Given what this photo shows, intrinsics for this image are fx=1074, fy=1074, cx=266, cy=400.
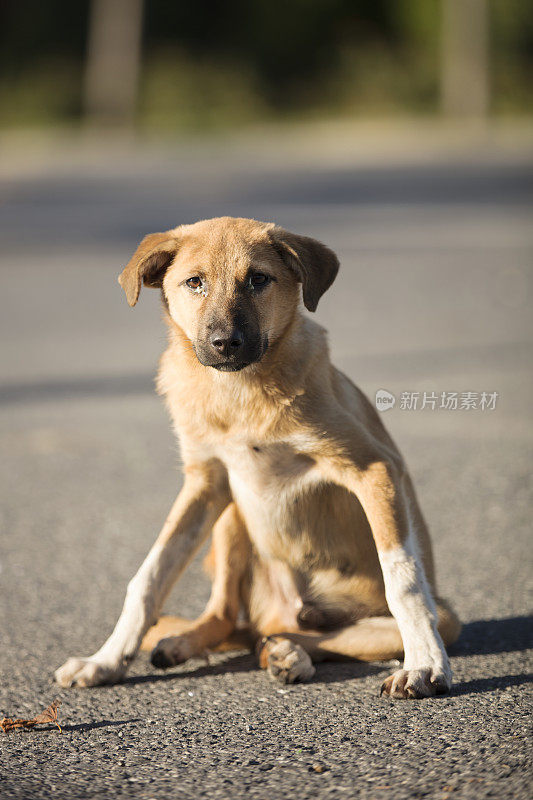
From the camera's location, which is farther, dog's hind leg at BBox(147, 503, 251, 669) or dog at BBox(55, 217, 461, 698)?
dog's hind leg at BBox(147, 503, 251, 669)

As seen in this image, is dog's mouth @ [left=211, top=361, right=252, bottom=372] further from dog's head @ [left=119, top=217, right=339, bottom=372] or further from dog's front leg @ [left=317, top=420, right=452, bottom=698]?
dog's front leg @ [left=317, top=420, right=452, bottom=698]

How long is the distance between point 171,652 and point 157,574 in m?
0.27

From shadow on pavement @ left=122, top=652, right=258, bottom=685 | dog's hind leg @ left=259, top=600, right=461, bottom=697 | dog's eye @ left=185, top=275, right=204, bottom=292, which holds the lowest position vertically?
shadow on pavement @ left=122, top=652, right=258, bottom=685

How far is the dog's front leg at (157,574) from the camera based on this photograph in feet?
11.5

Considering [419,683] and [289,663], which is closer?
[419,683]

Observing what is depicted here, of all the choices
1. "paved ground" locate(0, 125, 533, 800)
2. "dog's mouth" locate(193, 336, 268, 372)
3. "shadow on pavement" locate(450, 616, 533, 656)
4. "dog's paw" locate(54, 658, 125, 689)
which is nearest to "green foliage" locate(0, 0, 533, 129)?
"paved ground" locate(0, 125, 533, 800)

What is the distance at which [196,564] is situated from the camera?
4.89 m

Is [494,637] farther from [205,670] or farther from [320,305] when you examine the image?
[320,305]

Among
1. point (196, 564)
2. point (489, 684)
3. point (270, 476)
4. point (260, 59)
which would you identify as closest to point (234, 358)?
point (270, 476)

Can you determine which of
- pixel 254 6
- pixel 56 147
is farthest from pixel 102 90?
pixel 254 6

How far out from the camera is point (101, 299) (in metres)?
10.9

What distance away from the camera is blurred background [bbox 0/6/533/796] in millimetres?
4359

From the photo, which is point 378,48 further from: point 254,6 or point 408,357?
point 408,357

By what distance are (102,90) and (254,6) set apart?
29.3ft
